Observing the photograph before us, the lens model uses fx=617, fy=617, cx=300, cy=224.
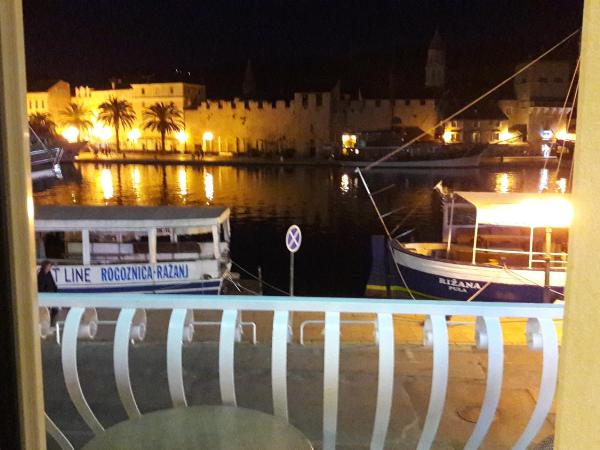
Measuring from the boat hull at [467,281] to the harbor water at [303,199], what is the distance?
2.47 metres

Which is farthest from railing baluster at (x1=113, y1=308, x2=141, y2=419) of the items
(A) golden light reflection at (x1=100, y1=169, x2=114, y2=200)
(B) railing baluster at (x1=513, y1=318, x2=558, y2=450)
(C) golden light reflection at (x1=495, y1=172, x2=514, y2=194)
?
(C) golden light reflection at (x1=495, y1=172, x2=514, y2=194)

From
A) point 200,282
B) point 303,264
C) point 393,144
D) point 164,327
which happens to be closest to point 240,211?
point 303,264

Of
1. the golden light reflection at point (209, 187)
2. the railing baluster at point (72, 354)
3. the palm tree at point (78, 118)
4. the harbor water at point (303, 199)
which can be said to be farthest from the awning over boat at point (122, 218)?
the palm tree at point (78, 118)

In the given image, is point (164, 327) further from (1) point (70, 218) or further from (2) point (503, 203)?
(2) point (503, 203)

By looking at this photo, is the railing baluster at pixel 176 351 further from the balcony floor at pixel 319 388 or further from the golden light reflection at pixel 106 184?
the golden light reflection at pixel 106 184

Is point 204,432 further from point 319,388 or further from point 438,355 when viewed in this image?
point 319,388

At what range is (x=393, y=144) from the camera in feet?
232

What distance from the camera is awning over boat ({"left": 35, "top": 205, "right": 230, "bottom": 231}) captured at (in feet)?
46.2

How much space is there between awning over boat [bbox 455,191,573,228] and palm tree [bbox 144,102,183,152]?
6738 cm

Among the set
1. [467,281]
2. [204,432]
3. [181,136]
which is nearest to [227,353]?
[204,432]

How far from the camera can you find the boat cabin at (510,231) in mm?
12641

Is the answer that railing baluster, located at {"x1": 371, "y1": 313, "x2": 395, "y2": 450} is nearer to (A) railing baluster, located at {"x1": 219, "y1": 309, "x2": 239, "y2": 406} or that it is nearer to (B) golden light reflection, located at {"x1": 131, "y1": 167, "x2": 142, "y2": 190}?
(A) railing baluster, located at {"x1": 219, "y1": 309, "x2": 239, "y2": 406}

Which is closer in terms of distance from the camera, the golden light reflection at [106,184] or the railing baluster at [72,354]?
the railing baluster at [72,354]

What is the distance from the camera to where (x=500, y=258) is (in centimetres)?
1477
